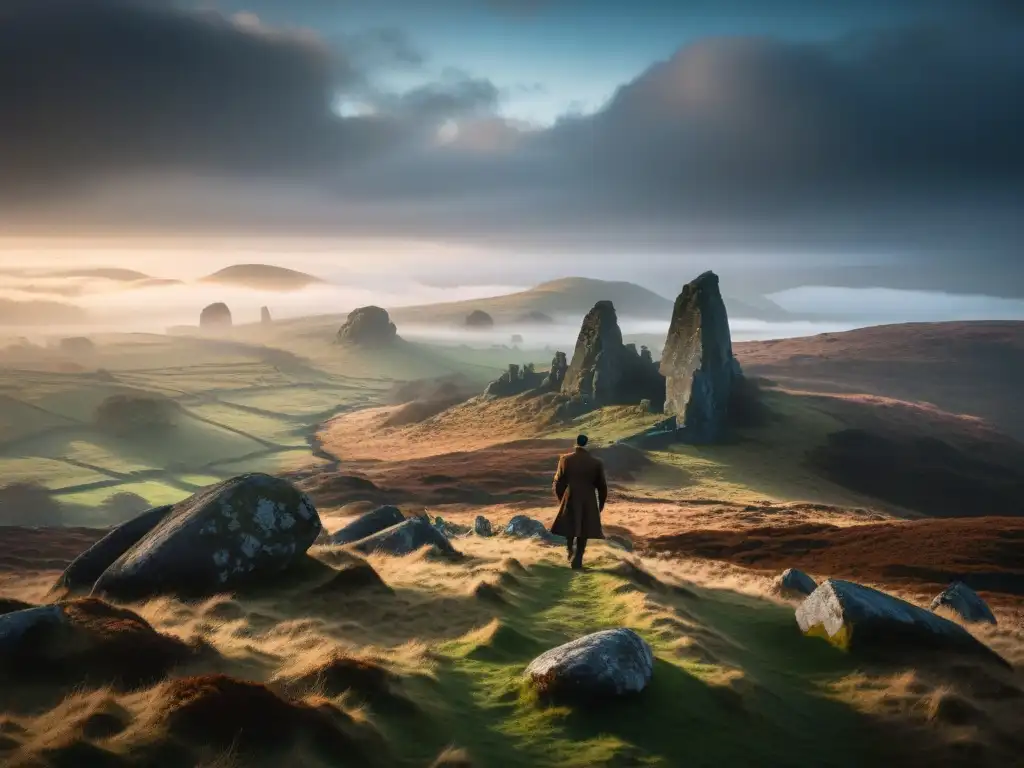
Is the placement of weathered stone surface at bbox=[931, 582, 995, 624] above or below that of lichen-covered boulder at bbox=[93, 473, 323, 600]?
below

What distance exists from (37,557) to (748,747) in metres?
55.4

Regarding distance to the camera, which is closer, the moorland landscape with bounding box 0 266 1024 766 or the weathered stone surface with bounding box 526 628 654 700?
the moorland landscape with bounding box 0 266 1024 766

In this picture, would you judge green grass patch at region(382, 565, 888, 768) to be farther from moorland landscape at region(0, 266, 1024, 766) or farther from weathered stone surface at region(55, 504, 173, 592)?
weathered stone surface at region(55, 504, 173, 592)

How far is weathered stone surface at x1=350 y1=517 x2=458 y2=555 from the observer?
2330 cm

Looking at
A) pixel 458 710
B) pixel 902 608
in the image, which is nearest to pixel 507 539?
pixel 902 608

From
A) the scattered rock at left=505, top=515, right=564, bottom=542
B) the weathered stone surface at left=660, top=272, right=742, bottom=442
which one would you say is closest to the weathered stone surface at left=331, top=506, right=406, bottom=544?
the scattered rock at left=505, top=515, right=564, bottom=542

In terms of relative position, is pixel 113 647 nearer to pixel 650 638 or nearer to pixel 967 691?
pixel 650 638

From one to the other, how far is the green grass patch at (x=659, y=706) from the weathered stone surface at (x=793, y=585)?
15.4ft

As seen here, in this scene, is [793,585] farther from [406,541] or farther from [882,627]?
[406,541]

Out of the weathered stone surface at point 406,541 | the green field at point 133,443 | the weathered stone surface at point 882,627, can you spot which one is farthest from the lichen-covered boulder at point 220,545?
the green field at point 133,443

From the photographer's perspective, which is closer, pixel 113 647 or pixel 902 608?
pixel 113 647

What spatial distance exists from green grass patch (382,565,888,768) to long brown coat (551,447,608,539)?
11.2ft

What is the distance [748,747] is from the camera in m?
10.2

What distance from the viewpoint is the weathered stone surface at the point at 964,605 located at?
805 inches
